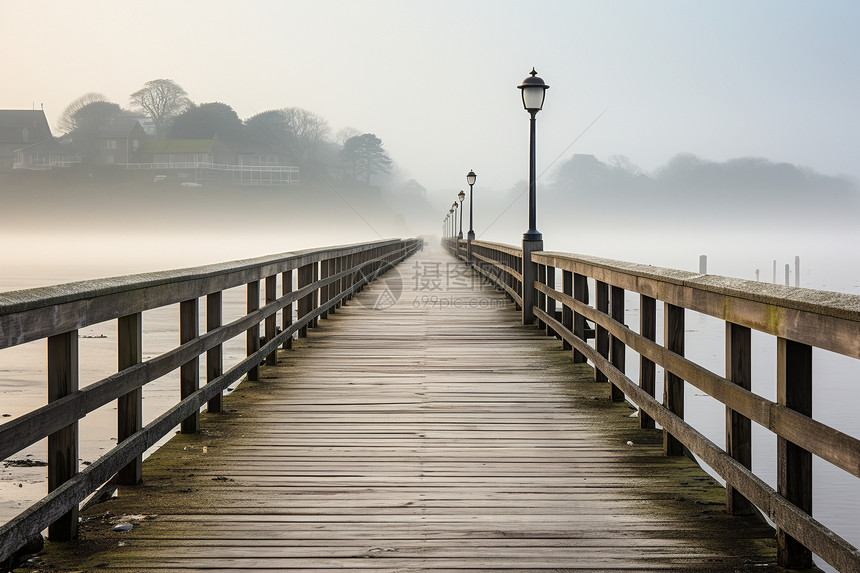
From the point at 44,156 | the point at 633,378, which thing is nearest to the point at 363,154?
the point at 44,156

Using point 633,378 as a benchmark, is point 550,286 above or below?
above

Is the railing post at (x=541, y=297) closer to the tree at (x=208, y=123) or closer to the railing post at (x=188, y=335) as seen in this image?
the railing post at (x=188, y=335)

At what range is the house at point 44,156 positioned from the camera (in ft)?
562

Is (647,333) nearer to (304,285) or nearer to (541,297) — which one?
(304,285)

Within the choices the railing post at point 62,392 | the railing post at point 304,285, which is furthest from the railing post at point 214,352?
the railing post at point 304,285

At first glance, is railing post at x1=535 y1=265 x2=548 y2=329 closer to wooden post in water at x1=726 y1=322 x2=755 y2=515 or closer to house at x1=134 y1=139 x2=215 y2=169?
wooden post in water at x1=726 y1=322 x2=755 y2=515

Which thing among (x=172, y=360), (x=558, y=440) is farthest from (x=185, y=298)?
(x=558, y=440)

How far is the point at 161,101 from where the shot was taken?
186875mm

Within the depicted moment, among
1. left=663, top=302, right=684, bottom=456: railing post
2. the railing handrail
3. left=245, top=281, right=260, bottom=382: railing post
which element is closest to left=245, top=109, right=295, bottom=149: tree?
left=245, top=281, right=260, bottom=382: railing post

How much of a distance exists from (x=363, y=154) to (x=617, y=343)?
189 m

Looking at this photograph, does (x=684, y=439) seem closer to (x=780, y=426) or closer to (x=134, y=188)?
(x=780, y=426)

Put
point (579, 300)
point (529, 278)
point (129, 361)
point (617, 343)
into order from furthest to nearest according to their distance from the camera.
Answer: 1. point (529, 278)
2. point (579, 300)
3. point (617, 343)
4. point (129, 361)

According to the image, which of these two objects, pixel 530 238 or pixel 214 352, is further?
pixel 530 238

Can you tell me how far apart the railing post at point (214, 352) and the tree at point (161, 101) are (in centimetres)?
18753
